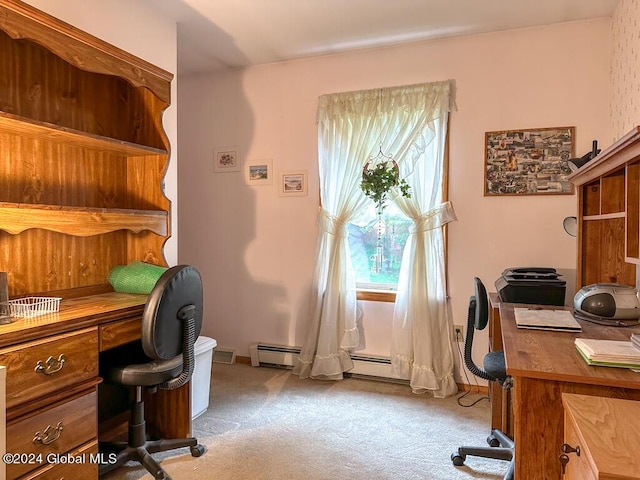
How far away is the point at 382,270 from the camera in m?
3.45

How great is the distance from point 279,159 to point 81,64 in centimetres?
188

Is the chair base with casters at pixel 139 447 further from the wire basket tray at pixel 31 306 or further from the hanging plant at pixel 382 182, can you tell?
the hanging plant at pixel 382 182

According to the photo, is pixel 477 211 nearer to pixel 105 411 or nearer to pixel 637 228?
pixel 637 228

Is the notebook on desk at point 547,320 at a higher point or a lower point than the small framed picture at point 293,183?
lower

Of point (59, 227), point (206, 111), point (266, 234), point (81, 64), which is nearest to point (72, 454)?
point (59, 227)

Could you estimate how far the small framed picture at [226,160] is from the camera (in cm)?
380

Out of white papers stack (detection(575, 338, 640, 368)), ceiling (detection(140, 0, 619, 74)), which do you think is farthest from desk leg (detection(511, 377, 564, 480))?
ceiling (detection(140, 0, 619, 74))

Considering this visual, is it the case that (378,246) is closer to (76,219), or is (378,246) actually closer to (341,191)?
(341,191)

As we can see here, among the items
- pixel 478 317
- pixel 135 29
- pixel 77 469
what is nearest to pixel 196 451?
pixel 77 469

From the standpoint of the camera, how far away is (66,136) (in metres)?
1.98

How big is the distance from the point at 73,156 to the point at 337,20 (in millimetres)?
1883

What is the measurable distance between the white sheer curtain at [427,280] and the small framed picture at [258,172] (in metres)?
1.23

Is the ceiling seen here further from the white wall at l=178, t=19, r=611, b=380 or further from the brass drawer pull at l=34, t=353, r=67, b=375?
the brass drawer pull at l=34, t=353, r=67, b=375

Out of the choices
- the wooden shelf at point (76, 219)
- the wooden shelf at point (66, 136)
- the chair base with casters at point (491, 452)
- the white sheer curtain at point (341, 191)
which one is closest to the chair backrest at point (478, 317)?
the chair base with casters at point (491, 452)
